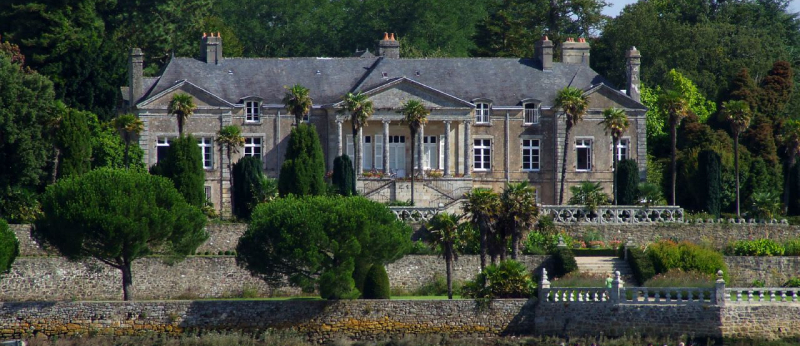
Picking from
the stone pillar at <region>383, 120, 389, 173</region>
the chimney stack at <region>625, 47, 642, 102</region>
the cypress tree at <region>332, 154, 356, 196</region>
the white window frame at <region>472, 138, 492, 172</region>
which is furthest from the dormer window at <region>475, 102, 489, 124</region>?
the cypress tree at <region>332, 154, 356, 196</region>

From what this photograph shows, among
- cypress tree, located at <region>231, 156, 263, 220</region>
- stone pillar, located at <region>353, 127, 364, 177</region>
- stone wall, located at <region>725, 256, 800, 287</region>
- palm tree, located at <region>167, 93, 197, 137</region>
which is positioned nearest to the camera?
stone wall, located at <region>725, 256, 800, 287</region>

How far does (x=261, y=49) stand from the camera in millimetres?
103500

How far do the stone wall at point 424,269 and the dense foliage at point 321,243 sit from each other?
4.21m

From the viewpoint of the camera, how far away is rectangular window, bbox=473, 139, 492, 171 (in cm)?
7782

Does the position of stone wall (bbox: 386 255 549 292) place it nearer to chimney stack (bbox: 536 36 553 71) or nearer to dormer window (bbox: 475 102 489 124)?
dormer window (bbox: 475 102 489 124)

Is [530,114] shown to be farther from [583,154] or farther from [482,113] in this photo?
[583,154]

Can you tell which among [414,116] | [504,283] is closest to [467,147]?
[414,116]

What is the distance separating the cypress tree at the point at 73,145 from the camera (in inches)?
2702

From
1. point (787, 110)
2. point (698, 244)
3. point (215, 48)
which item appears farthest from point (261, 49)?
point (698, 244)

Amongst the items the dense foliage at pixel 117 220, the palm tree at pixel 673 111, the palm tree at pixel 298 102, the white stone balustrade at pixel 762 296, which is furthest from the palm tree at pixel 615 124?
the dense foliage at pixel 117 220

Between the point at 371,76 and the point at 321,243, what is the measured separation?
71.9ft

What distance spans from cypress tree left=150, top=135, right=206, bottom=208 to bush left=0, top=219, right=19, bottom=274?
9683 mm

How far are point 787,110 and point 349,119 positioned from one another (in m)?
26.4

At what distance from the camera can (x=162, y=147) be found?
75688 mm
